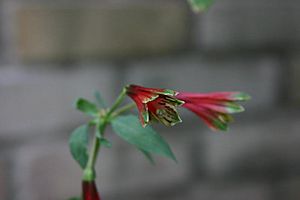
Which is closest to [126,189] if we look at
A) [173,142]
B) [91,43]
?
[173,142]

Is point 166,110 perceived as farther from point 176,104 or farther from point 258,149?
point 258,149

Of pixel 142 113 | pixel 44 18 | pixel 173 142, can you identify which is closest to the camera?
pixel 142 113

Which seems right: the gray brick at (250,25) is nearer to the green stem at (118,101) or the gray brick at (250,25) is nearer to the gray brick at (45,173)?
the gray brick at (45,173)

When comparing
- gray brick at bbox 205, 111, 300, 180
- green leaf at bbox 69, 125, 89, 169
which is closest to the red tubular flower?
green leaf at bbox 69, 125, 89, 169

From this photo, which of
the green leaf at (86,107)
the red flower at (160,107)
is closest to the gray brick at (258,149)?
the green leaf at (86,107)

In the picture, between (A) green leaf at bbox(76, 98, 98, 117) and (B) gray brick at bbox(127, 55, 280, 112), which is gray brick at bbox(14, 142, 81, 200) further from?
(A) green leaf at bbox(76, 98, 98, 117)

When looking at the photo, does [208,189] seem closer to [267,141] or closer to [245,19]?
[267,141]
